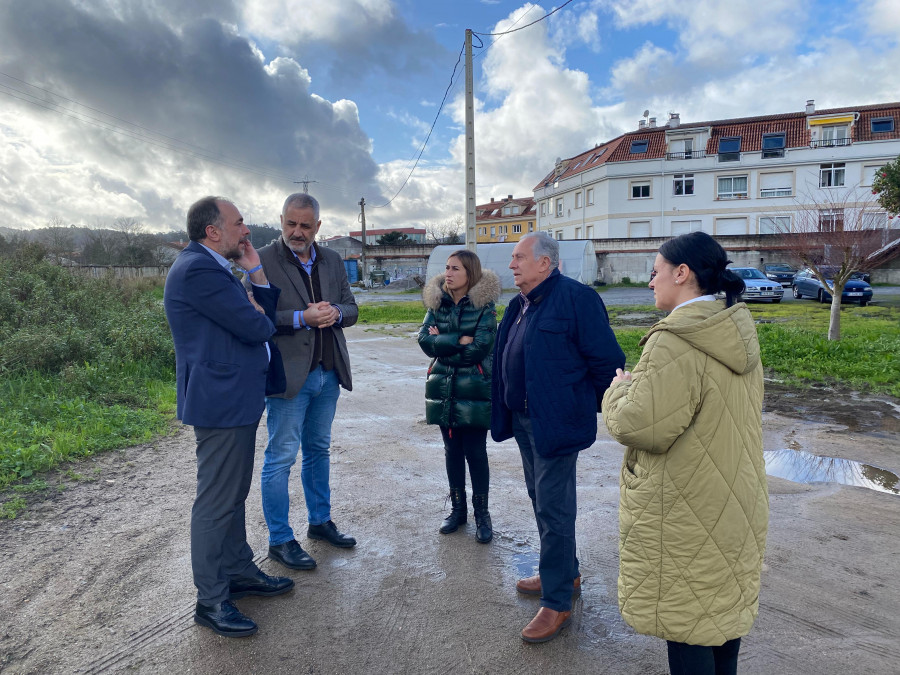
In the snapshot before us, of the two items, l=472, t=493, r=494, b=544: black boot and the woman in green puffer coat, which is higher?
the woman in green puffer coat

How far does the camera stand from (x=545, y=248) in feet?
10.4

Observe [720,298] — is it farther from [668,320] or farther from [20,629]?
[20,629]

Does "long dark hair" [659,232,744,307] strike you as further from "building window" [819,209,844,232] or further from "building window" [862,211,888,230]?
"building window" [862,211,888,230]

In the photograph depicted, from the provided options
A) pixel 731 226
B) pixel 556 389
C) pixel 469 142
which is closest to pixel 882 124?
pixel 731 226

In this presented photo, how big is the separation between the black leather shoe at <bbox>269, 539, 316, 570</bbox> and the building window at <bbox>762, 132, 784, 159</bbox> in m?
47.8

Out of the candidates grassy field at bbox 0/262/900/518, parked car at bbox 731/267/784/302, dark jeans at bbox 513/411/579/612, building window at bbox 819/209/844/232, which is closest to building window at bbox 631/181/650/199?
parked car at bbox 731/267/784/302

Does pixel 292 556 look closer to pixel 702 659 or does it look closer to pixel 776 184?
pixel 702 659

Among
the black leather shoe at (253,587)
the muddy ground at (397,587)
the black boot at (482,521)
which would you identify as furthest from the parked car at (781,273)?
the black leather shoe at (253,587)

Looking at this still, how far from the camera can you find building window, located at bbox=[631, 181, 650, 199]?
44688mm

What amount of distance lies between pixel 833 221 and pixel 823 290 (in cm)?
1060

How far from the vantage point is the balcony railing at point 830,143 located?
4114cm

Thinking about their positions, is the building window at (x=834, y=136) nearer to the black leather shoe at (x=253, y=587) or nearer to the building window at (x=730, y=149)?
the building window at (x=730, y=149)

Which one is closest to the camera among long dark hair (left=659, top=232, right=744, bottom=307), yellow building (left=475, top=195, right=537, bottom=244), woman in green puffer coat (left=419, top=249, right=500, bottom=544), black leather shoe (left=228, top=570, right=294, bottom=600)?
long dark hair (left=659, top=232, right=744, bottom=307)

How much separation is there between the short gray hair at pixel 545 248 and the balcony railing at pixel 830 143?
47679 millimetres
